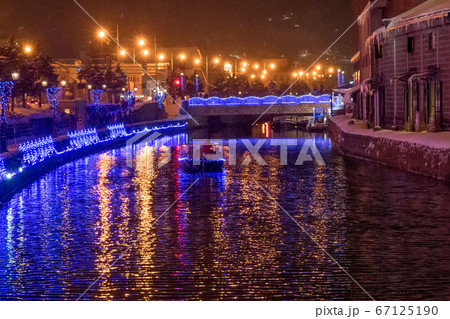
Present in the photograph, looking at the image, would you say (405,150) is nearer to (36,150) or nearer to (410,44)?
(410,44)

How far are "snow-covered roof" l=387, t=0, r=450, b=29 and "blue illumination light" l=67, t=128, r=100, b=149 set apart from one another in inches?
928

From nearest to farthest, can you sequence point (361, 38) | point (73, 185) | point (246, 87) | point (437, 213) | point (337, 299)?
point (337, 299) → point (437, 213) → point (73, 185) → point (361, 38) → point (246, 87)

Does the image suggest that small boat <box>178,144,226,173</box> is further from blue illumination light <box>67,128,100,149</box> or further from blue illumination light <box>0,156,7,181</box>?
blue illumination light <box>67,128,100,149</box>

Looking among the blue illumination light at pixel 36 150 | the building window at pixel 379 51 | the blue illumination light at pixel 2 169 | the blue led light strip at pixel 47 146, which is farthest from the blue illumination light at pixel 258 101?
the blue illumination light at pixel 2 169

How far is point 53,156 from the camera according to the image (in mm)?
49844

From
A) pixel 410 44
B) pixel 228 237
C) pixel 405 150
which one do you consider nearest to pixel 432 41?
pixel 410 44

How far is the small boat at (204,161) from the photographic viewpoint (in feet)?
148

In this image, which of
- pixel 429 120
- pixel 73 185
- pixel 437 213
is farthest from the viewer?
pixel 429 120

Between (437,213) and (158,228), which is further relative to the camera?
(437,213)

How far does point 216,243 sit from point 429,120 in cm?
3128

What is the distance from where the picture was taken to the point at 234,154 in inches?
2368

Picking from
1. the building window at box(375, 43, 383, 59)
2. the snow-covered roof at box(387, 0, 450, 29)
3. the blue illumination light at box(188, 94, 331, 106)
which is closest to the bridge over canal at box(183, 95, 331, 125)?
the blue illumination light at box(188, 94, 331, 106)

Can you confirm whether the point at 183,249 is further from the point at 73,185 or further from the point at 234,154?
the point at 234,154

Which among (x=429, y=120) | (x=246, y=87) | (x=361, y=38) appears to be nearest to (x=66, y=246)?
(x=429, y=120)
